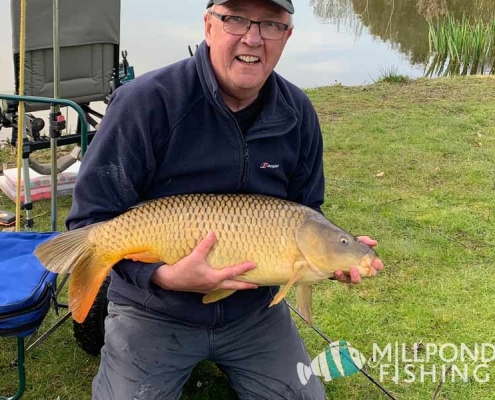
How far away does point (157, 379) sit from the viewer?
5.35ft

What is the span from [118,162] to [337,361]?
111 cm

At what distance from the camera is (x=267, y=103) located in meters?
1.66

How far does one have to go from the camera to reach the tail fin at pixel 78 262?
1.45m

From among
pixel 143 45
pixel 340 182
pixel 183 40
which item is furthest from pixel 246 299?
pixel 183 40

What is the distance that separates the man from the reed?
655cm

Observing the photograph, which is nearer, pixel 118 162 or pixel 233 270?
pixel 233 270

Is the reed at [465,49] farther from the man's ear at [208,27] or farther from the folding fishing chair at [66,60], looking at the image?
the man's ear at [208,27]

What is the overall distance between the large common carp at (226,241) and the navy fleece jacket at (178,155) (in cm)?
10

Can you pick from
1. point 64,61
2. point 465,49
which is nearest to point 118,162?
point 64,61

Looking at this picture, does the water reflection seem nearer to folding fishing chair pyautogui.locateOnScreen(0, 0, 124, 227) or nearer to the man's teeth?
folding fishing chair pyautogui.locateOnScreen(0, 0, 124, 227)

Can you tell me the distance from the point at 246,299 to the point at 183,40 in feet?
25.5

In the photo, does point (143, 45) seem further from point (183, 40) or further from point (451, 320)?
point (451, 320)

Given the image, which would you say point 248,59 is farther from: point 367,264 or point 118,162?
point 367,264

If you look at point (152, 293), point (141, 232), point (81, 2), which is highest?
point (81, 2)
